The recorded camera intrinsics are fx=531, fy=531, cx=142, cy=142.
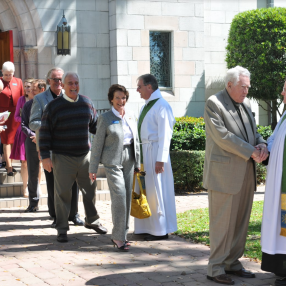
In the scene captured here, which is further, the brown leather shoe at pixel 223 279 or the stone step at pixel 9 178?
the stone step at pixel 9 178

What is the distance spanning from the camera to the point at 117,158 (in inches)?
251

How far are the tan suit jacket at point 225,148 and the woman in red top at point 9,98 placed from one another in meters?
5.48

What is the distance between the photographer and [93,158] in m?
6.40

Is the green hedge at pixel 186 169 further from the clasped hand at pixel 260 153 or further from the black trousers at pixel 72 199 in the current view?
the clasped hand at pixel 260 153

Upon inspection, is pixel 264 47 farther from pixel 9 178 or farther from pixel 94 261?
pixel 94 261

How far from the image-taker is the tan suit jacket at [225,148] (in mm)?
4992

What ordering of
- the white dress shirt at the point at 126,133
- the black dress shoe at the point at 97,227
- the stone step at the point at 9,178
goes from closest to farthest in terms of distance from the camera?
the white dress shirt at the point at 126,133 → the black dress shoe at the point at 97,227 → the stone step at the point at 9,178

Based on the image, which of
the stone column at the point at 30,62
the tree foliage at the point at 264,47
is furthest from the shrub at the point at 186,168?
the stone column at the point at 30,62

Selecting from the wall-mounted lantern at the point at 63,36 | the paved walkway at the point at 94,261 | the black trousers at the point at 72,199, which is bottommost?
the paved walkway at the point at 94,261

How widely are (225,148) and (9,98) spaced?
606 cm

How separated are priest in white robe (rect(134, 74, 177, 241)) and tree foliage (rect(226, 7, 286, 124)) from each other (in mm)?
7065

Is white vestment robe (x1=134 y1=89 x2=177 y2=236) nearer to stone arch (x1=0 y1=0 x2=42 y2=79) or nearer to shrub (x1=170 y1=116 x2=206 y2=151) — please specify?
shrub (x1=170 y1=116 x2=206 y2=151)

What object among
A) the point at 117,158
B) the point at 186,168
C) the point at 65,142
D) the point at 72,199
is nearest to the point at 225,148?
the point at 117,158

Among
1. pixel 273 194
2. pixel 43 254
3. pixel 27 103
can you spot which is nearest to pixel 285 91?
pixel 273 194
